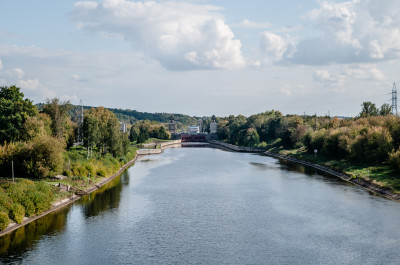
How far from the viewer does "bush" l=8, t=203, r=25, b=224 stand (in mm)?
34656

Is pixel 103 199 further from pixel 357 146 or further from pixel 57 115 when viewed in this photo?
pixel 357 146

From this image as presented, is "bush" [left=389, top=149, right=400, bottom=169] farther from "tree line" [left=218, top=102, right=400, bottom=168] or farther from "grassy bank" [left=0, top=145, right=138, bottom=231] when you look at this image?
"grassy bank" [left=0, top=145, right=138, bottom=231]

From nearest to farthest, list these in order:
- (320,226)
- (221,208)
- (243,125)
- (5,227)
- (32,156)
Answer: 1. (5,227)
2. (320,226)
3. (221,208)
4. (32,156)
5. (243,125)

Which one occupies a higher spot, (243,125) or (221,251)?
(243,125)

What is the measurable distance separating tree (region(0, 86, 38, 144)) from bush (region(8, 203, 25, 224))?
25079 mm

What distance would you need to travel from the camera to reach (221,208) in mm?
44125

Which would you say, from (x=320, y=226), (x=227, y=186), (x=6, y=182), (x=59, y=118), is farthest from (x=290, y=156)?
(x=6, y=182)

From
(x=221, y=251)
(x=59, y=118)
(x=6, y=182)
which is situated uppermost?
(x=59, y=118)

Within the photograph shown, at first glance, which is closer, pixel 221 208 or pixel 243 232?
pixel 243 232

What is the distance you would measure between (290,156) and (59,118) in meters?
59.5

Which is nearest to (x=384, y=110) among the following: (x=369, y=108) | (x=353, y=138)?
(x=369, y=108)

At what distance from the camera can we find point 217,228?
36.0 metres

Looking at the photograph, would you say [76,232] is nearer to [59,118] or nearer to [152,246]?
[152,246]

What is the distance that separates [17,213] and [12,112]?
104 ft
